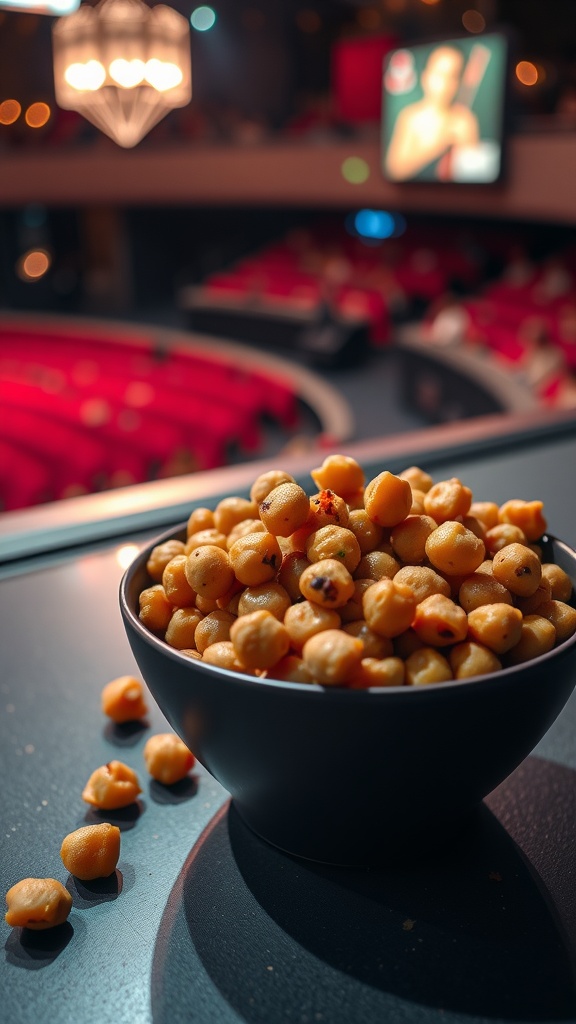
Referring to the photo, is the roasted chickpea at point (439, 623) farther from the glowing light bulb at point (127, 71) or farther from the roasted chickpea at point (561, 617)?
the glowing light bulb at point (127, 71)

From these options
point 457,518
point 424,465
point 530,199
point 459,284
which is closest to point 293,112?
point 459,284

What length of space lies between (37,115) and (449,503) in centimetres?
1143

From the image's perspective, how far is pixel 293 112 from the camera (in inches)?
427

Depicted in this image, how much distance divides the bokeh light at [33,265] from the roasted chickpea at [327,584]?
37.5 feet

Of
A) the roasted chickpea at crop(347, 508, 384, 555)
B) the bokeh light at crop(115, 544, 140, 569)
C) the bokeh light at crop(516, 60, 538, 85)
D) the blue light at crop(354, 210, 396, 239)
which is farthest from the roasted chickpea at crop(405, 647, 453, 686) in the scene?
the blue light at crop(354, 210, 396, 239)


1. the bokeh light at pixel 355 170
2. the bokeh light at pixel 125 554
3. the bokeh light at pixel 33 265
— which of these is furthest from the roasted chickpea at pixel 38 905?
the bokeh light at pixel 33 265

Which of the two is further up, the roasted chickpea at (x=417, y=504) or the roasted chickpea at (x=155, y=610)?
the roasted chickpea at (x=417, y=504)

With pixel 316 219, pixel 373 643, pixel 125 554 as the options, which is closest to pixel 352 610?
pixel 373 643

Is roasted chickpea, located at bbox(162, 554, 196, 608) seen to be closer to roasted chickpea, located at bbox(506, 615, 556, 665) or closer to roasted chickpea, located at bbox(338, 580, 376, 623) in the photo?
roasted chickpea, located at bbox(338, 580, 376, 623)

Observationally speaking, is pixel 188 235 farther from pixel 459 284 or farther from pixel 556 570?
pixel 556 570

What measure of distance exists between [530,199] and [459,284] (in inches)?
78.9

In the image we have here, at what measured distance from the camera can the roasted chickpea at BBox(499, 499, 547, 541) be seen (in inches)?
26.4

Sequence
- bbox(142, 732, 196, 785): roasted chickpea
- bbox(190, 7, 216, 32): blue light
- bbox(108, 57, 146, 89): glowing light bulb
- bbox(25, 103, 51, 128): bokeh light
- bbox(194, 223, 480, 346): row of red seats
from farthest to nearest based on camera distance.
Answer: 1. bbox(25, 103, 51, 128): bokeh light
2. bbox(190, 7, 216, 32): blue light
3. bbox(194, 223, 480, 346): row of red seats
4. bbox(108, 57, 146, 89): glowing light bulb
5. bbox(142, 732, 196, 785): roasted chickpea

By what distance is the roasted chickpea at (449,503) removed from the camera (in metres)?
0.64
